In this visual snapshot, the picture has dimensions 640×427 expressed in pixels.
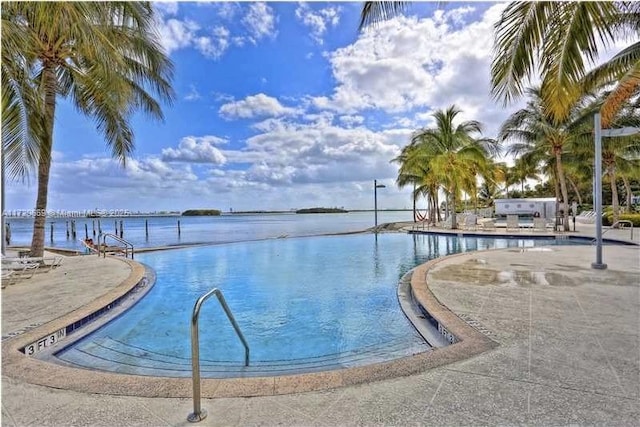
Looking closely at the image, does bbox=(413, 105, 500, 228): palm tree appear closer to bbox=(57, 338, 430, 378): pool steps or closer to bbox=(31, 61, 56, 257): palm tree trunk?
bbox=(57, 338, 430, 378): pool steps

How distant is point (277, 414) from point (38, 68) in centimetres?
1082

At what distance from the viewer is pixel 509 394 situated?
253 cm

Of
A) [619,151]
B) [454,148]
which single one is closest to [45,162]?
[454,148]

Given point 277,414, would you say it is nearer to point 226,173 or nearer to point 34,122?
point 34,122

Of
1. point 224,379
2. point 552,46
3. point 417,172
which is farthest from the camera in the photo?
point 417,172

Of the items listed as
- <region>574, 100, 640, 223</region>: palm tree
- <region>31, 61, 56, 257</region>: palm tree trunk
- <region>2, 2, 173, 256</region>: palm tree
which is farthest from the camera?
<region>574, 100, 640, 223</region>: palm tree

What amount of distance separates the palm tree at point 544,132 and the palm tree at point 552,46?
11.0m

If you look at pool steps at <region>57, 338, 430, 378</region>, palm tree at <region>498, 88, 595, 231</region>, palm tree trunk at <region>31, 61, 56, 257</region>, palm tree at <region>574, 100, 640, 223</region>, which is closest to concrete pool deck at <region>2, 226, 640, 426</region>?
pool steps at <region>57, 338, 430, 378</region>

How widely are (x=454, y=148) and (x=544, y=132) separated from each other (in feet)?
14.2

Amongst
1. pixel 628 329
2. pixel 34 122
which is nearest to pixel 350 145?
pixel 34 122

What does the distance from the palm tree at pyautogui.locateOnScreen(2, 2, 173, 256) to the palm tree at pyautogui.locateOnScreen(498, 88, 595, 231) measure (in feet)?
48.3

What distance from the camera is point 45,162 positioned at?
8.77 meters

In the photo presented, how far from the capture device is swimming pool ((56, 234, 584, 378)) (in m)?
4.05

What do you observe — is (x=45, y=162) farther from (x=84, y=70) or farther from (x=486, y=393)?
(x=486, y=393)
